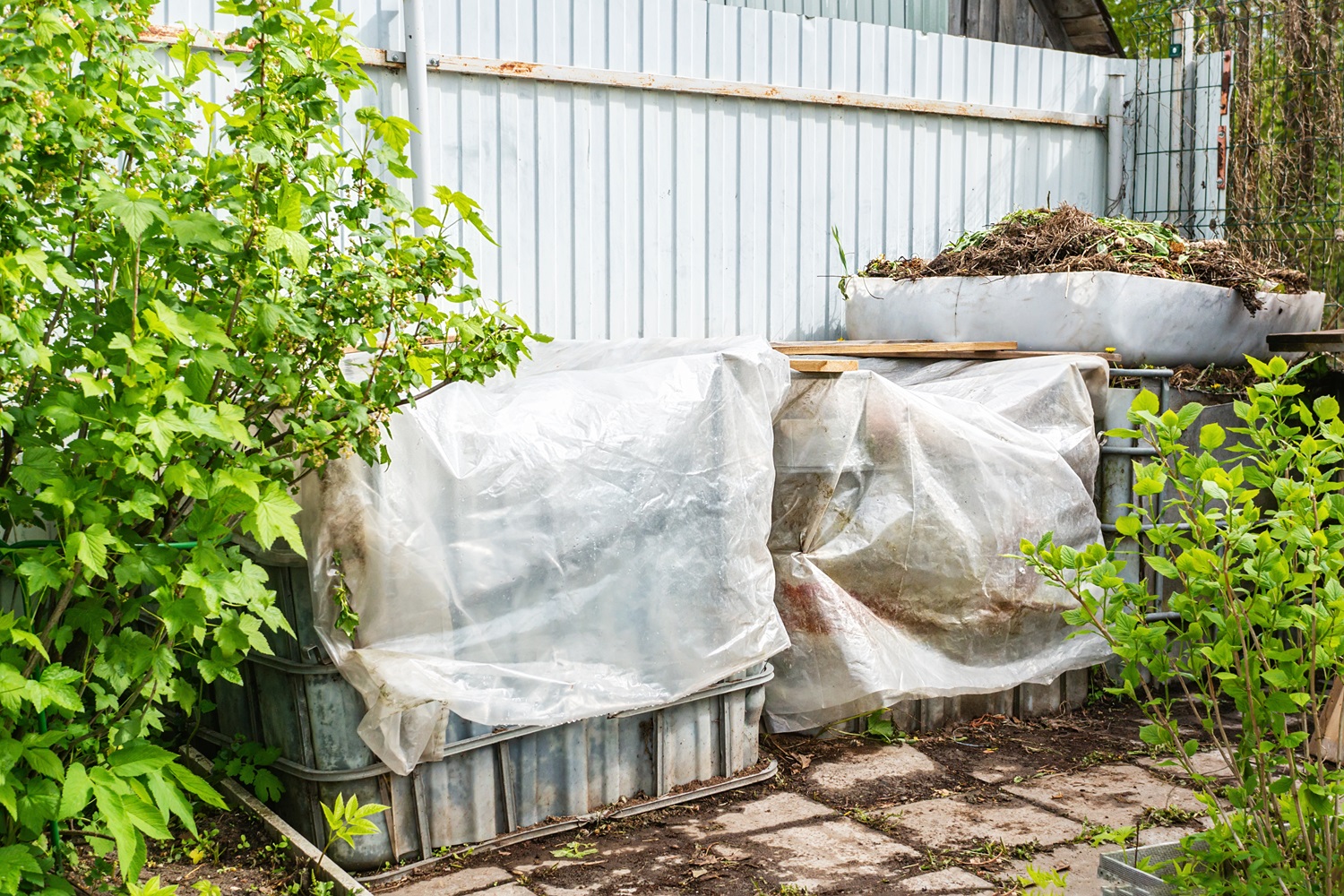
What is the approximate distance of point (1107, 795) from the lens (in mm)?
3971

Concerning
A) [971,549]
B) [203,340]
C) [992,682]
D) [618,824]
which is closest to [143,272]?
[203,340]

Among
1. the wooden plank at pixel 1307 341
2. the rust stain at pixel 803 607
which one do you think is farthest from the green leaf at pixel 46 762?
the wooden plank at pixel 1307 341

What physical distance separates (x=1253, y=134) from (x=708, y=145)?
136 inches

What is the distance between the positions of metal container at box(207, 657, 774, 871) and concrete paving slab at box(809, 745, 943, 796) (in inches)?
8.6

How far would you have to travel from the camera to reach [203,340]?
2.39m

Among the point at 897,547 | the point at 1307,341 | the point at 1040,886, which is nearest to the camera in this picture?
the point at 1040,886

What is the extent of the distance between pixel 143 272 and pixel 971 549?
9.71 feet

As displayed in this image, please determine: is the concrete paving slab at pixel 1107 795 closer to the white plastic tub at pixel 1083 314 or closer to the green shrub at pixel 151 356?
the white plastic tub at pixel 1083 314

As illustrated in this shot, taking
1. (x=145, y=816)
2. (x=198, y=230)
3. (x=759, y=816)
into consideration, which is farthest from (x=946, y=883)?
(x=198, y=230)

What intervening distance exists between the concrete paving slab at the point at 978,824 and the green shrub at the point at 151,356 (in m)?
2.03

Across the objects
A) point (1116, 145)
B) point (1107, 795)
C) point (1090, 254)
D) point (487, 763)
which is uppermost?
point (1116, 145)

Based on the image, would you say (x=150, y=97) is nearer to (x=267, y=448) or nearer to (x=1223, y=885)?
(x=267, y=448)

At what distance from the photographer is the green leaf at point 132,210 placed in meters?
2.19

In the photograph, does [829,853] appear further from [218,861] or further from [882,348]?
[882,348]
